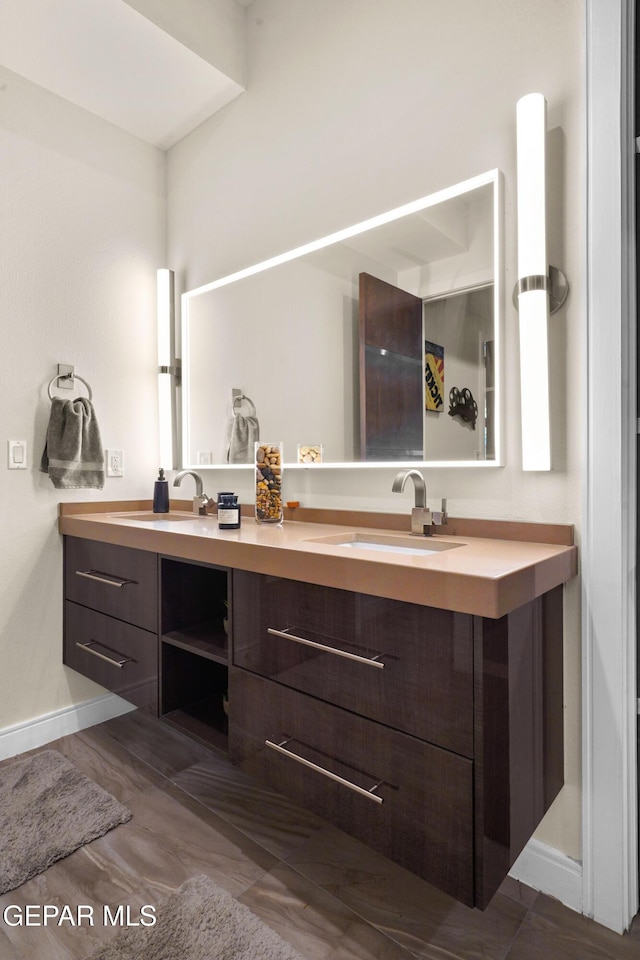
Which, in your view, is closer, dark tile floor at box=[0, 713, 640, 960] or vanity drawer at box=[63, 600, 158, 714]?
dark tile floor at box=[0, 713, 640, 960]

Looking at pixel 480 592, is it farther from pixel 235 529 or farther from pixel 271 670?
pixel 235 529

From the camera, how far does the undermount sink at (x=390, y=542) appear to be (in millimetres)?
1452

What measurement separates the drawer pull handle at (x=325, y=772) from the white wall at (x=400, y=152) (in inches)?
21.5

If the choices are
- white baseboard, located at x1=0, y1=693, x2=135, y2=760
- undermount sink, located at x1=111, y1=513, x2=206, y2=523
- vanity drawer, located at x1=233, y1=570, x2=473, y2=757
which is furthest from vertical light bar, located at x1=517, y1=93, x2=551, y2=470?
white baseboard, located at x1=0, y1=693, x2=135, y2=760

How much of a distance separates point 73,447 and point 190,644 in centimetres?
100

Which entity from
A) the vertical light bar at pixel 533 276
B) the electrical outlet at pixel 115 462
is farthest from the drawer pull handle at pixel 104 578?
the vertical light bar at pixel 533 276

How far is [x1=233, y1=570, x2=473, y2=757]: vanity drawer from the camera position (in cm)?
99

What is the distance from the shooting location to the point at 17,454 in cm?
202

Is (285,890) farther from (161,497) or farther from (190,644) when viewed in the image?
(161,497)

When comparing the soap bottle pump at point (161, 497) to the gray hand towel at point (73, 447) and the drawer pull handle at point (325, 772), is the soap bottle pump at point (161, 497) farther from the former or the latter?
the drawer pull handle at point (325, 772)

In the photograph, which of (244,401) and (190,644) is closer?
(190,644)

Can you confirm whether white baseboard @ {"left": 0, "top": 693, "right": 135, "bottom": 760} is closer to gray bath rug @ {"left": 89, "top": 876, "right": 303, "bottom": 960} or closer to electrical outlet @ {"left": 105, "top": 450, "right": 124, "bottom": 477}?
electrical outlet @ {"left": 105, "top": 450, "right": 124, "bottom": 477}

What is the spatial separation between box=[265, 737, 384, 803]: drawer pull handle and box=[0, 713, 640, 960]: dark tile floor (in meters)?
0.25
